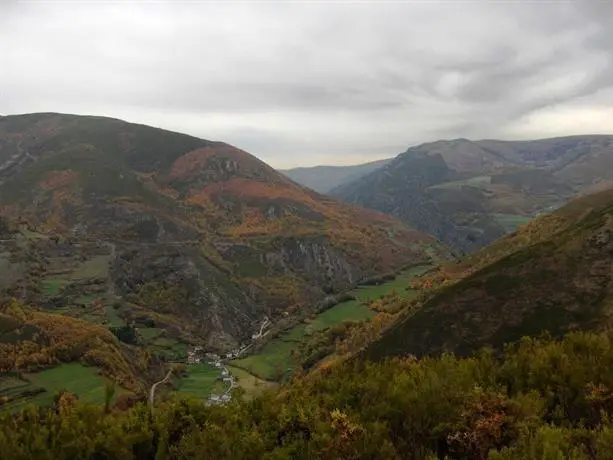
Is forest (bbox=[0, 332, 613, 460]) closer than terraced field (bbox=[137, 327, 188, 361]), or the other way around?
forest (bbox=[0, 332, 613, 460])

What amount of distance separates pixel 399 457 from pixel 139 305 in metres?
157

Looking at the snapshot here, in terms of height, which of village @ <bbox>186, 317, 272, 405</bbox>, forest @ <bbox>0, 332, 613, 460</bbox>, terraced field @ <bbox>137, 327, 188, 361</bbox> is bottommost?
village @ <bbox>186, 317, 272, 405</bbox>

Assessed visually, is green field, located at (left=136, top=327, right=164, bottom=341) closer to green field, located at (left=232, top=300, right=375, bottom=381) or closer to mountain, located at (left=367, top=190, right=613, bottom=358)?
green field, located at (left=232, top=300, right=375, bottom=381)

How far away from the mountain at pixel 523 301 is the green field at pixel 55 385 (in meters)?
51.2

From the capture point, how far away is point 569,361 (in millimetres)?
59969

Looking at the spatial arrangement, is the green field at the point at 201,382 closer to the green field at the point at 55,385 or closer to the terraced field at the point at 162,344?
the terraced field at the point at 162,344

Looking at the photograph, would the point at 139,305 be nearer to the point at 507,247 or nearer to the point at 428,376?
the point at 507,247

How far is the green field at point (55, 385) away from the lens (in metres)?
100

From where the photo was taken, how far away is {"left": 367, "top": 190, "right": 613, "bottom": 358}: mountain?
324 feet

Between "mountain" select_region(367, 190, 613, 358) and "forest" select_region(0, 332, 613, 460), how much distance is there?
32790mm

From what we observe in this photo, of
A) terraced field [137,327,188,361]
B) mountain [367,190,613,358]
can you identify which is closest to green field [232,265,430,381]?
terraced field [137,327,188,361]

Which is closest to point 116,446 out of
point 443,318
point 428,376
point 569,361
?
point 428,376

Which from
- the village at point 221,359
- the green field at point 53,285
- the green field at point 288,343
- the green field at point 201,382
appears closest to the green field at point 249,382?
the village at point 221,359

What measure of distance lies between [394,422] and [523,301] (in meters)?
62.3
